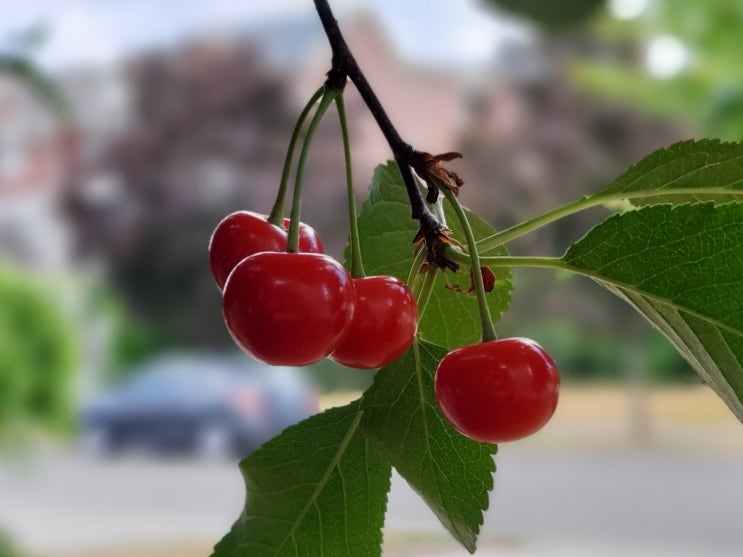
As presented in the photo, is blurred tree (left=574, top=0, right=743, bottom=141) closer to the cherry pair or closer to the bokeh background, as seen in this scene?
the bokeh background

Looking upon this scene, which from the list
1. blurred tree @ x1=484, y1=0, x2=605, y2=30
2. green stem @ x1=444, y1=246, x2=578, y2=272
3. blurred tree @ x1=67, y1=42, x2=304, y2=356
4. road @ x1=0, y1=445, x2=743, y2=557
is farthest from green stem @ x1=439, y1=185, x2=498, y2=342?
blurred tree @ x1=67, y1=42, x2=304, y2=356

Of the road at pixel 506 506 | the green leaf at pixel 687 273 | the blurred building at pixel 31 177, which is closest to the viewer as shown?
the green leaf at pixel 687 273

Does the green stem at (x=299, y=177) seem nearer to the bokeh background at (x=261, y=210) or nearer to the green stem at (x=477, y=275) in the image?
the green stem at (x=477, y=275)

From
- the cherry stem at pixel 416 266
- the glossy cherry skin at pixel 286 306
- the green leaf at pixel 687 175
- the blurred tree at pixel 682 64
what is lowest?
the glossy cherry skin at pixel 286 306

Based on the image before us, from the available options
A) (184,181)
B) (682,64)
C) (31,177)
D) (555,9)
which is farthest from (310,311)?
(31,177)

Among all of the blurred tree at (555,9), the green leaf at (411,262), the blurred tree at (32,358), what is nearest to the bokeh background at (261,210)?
the blurred tree at (32,358)

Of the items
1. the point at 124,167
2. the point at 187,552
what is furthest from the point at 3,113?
the point at 187,552
